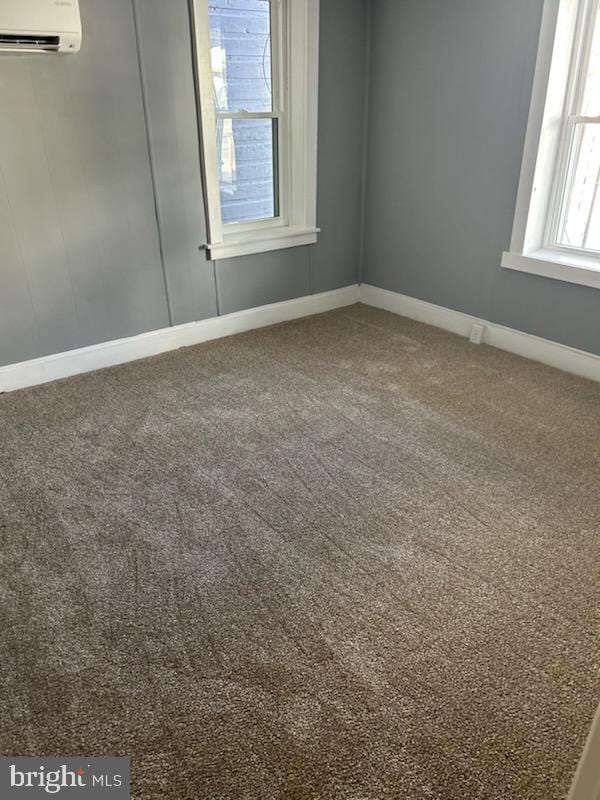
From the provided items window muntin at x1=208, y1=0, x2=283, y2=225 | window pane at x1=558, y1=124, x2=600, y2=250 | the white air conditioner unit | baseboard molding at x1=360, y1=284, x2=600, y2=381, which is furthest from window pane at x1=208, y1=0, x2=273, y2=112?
window pane at x1=558, y1=124, x2=600, y2=250

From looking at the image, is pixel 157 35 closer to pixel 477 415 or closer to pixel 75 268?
pixel 75 268

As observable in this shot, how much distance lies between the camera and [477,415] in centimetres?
283

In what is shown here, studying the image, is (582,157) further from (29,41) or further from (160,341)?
(29,41)

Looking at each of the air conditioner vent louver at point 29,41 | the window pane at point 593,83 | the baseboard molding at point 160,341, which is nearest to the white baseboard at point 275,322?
the baseboard molding at point 160,341

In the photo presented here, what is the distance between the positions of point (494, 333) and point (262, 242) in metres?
1.53

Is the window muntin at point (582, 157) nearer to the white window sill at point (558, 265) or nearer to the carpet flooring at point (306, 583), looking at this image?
the white window sill at point (558, 265)

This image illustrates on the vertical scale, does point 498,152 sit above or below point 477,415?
above

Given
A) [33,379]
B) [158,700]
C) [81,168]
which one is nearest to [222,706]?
[158,700]

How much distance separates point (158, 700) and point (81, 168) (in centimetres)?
250

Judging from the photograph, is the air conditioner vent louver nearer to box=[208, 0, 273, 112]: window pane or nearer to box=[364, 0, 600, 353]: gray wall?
box=[208, 0, 273, 112]: window pane

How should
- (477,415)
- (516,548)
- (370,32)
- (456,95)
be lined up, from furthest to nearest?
(370,32) → (456,95) → (477,415) → (516,548)

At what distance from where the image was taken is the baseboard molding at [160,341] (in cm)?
312

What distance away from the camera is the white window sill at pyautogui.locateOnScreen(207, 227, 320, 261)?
11.6 ft

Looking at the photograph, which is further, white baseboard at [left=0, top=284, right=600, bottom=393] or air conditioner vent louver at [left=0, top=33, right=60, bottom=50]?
white baseboard at [left=0, top=284, right=600, bottom=393]
